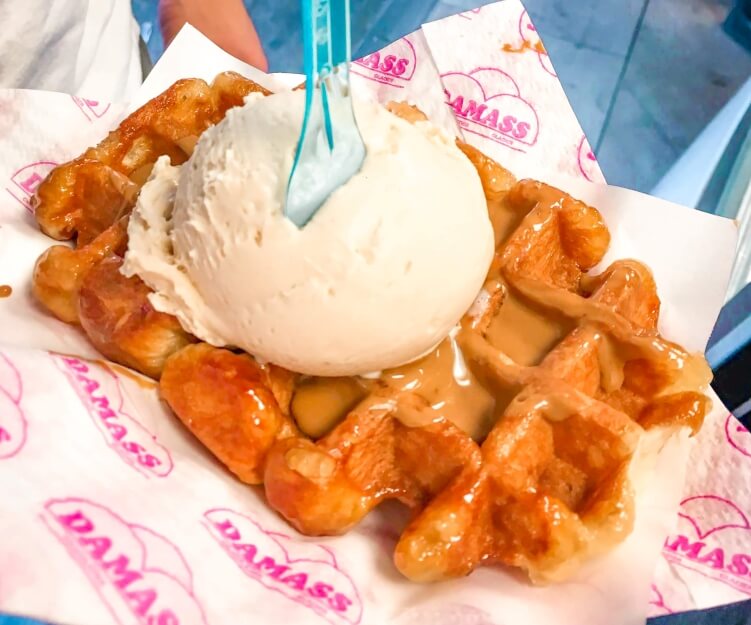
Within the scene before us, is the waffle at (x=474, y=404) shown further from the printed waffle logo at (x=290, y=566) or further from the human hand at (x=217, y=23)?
the human hand at (x=217, y=23)

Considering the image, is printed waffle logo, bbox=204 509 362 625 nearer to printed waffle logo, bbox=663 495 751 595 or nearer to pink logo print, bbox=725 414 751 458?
printed waffle logo, bbox=663 495 751 595

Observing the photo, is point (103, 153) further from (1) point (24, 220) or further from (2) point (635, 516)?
(2) point (635, 516)

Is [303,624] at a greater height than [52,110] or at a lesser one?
lesser

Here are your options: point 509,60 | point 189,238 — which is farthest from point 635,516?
point 509,60

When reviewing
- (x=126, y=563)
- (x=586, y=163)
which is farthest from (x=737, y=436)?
(x=126, y=563)

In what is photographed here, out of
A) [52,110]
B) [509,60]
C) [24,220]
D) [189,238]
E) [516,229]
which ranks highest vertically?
[509,60]

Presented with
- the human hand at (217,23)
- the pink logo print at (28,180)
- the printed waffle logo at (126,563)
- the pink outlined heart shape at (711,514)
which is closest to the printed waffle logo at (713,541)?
the pink outlined heart shape at (711,514)

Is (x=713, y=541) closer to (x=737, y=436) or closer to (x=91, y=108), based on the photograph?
(x=737, y=436)
